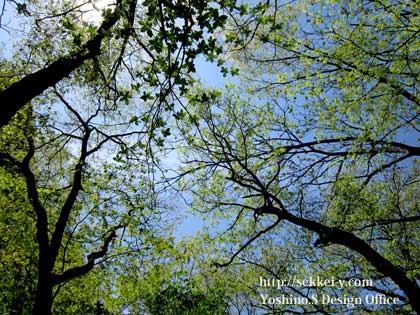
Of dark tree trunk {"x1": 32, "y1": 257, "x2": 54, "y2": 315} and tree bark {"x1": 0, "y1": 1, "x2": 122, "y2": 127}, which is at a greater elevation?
tree bark {"x1": 0, "y1": 1, "x2": 122, "y2": 127}

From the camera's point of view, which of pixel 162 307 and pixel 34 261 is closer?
pixel 34 261

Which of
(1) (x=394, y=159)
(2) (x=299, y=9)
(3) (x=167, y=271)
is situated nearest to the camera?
(1) (x=394, y=159)

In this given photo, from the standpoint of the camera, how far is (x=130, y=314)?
2241 centimetres

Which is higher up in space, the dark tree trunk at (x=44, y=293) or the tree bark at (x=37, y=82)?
the tree bark at (x=37, y=82)

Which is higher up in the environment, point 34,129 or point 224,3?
point 34,129

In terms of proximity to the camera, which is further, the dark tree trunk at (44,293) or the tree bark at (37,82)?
the dark tree trunk at (44,293)

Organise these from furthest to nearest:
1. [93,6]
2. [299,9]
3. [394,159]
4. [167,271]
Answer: [167,271] < [299,9] < [394,159] < [93,6]

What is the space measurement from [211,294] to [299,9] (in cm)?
1596

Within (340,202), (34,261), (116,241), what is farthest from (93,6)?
(34,261)

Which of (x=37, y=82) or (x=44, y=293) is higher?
(x=37, y=82)

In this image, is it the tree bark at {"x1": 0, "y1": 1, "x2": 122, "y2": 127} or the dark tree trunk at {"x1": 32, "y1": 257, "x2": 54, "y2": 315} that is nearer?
the tree bark at {"x1": 0, "y1": 1, "x2": 122, "y2": 127}

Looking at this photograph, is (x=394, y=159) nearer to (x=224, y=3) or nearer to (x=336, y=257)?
(x=336, y=257)

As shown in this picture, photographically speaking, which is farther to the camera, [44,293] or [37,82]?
[44,293]

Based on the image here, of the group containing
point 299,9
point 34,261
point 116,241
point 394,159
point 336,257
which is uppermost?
point 299,9
